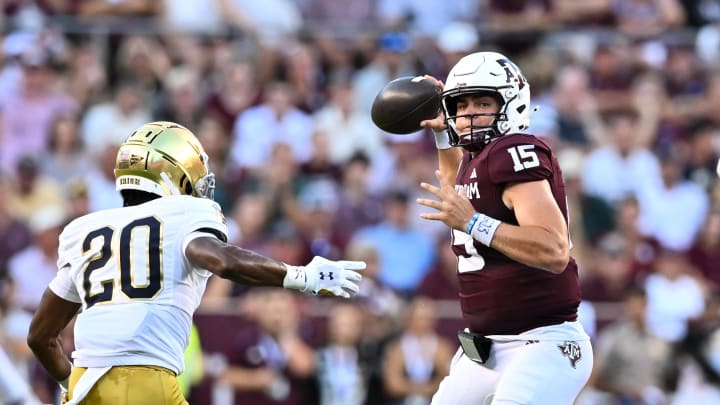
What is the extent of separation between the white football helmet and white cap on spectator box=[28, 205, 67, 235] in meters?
5.30

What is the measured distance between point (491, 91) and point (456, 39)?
708cm

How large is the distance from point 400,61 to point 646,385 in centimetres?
418

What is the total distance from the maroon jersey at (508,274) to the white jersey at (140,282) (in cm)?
113

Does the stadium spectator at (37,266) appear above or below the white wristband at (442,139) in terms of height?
below

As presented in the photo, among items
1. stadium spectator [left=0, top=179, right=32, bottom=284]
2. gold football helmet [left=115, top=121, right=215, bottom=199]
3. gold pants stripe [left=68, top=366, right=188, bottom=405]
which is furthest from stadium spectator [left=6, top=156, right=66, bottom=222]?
gold pants stripe [left=68, top=366, right=188, bottom=405]

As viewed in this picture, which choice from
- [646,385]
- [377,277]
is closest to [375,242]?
[377,277]

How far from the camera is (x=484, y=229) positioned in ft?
17.8

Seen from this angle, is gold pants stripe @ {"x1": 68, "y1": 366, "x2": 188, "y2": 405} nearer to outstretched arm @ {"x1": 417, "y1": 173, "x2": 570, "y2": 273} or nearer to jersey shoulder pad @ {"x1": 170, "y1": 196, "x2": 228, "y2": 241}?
jersey shoulder pad @ {"x1": 170, "y1": 196, "x2": 228, "y2": 241}

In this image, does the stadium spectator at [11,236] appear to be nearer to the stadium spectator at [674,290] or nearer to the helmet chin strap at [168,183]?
the stadium spectator at [674,290]

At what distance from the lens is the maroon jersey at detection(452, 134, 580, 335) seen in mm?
5582

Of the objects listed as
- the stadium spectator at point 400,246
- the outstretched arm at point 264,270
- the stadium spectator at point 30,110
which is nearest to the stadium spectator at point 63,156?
the stadium spectator at point 30,110

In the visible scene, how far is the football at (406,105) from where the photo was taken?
6387 millimetres

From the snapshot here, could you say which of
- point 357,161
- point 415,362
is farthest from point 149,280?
point 357,161

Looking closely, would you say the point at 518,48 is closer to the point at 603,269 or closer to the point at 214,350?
the point at 603,269
